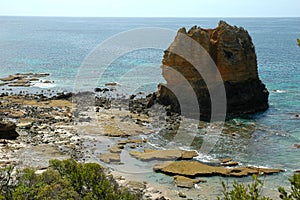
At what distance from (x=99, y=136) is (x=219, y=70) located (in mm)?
19466

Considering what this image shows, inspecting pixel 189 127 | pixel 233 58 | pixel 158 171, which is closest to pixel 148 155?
pixel 158 171

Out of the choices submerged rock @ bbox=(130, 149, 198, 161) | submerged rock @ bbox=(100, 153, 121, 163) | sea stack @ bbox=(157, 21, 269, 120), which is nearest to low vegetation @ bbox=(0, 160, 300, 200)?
submerged rock @ bbox=(100, 153, 121, 163)

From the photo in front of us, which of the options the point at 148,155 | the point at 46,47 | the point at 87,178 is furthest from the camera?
the point at 46,47

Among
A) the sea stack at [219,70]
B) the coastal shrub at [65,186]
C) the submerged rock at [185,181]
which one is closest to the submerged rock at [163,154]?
the submerged rock at [185,181]

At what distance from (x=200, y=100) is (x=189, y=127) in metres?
6.58

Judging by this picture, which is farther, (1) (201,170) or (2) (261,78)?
(2) (261,78)

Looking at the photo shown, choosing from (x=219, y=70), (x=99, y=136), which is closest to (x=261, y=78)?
(x=219, y=70)

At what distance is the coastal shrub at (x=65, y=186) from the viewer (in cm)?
2080

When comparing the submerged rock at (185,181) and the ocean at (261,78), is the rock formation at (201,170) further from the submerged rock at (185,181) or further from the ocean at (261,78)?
the ocean at (261,78)

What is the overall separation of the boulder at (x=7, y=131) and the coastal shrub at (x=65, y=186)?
19525 mm

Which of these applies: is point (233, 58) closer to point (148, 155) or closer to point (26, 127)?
point (148, 155)

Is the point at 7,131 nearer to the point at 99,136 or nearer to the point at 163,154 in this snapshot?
the point at 99,136

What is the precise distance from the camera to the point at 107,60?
363ft

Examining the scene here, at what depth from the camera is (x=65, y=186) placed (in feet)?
73.2
